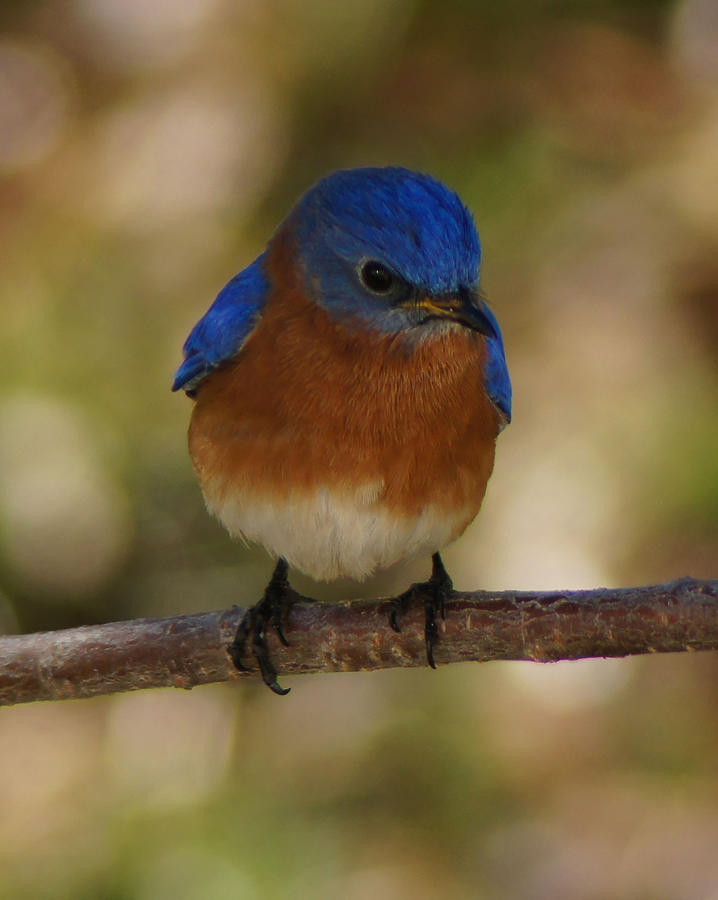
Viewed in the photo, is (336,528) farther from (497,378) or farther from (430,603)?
(497,378)

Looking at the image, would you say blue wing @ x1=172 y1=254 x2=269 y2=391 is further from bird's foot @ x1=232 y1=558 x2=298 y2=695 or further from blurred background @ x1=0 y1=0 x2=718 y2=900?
blurred background @ x1=0 y1=0 x2=718 y2=900

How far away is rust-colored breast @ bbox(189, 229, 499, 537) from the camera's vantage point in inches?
118

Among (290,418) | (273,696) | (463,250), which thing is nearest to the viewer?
(463,250)

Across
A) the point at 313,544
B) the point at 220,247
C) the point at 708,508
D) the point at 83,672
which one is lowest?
the point at 83,672

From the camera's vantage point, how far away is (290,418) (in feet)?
9.96

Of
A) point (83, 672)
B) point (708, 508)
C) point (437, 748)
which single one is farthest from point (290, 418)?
point (708, 508)

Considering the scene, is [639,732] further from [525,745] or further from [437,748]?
[437,748]

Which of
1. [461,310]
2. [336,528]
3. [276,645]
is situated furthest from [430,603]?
[461,310]

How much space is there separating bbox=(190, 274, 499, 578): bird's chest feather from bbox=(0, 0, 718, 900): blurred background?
63.5 inches

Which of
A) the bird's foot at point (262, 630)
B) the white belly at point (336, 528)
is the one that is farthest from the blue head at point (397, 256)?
the bird's foot at point (262, 630)

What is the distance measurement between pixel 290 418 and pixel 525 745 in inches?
84.1

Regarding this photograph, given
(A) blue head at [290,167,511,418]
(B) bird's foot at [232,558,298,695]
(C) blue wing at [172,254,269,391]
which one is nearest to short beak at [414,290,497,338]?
(A) blue head at [290,167,511,418]

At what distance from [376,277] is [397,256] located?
0.10m

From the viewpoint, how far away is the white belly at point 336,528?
9.88ft
